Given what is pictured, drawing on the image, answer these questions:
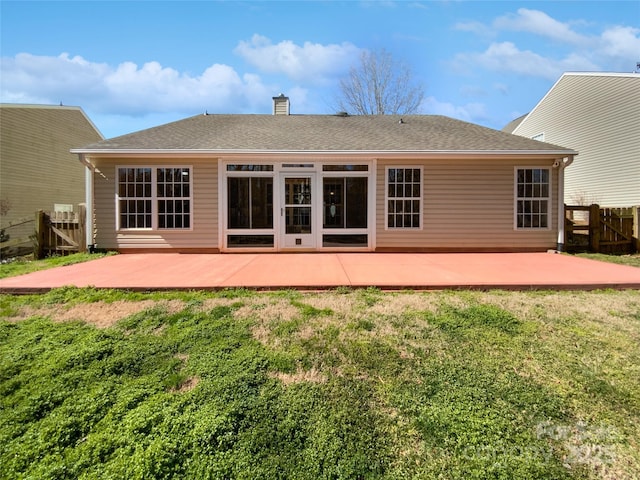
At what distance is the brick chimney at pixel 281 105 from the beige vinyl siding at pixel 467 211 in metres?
6.33

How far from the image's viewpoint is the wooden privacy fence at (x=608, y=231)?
29.7ft

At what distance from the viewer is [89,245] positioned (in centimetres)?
883

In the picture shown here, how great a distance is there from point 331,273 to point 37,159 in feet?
56.1

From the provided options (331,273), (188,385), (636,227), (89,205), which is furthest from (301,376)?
(636,227)

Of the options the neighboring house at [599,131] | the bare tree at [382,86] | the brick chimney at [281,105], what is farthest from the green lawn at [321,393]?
the bare tree at [382,86]

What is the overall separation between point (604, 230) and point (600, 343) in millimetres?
7997

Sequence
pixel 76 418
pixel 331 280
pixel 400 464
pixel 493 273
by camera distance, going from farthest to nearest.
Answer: pixel 493 273 < pixel 331 280 < pixel 76 418 < pixel 400 464

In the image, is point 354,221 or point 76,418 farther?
point 354,221

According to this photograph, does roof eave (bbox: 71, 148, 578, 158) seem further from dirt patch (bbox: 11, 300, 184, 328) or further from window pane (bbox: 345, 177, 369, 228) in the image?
dirt patch (bbox: 11, 300, 184, 328)

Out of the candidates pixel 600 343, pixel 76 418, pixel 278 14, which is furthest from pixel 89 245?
pixel 600 343

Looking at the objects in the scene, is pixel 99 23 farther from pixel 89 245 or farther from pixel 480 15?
pixel 480 15

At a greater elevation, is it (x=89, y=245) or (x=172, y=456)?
(x=89, y=245)

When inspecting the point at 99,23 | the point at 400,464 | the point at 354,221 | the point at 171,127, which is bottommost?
the point at 400,464

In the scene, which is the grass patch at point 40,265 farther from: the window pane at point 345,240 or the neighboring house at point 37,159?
the neighboring house at point 37,159
